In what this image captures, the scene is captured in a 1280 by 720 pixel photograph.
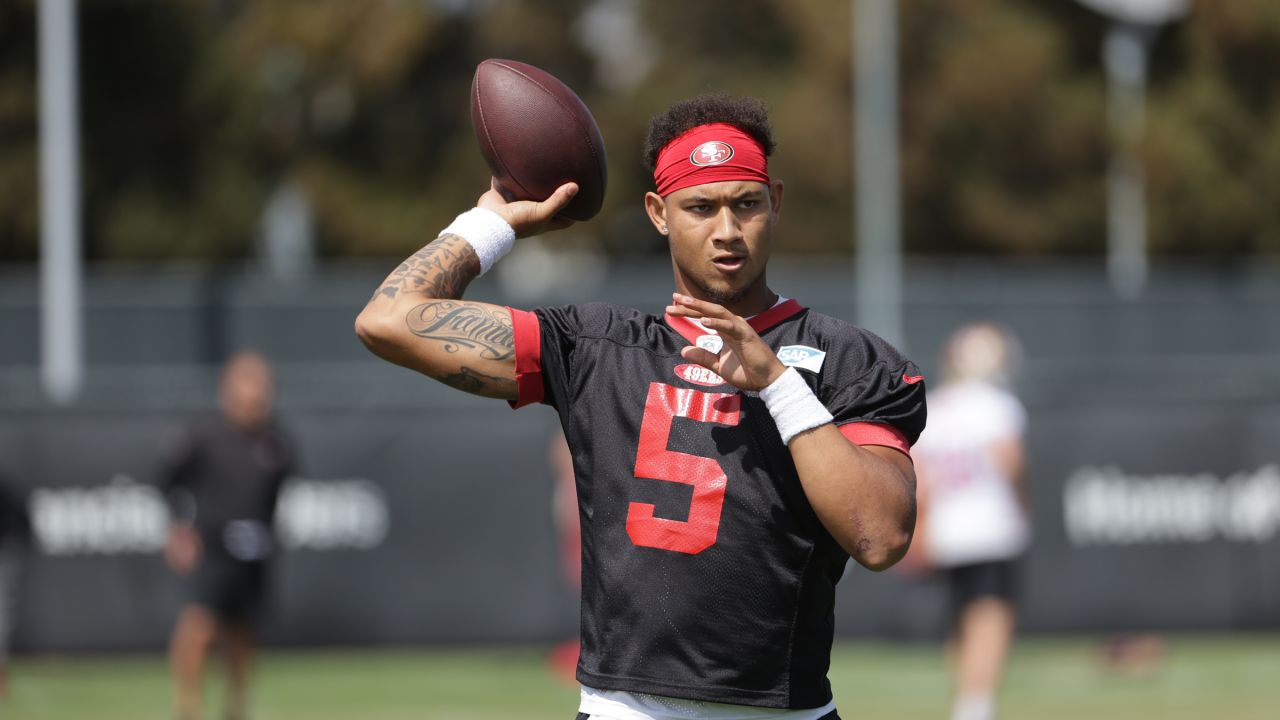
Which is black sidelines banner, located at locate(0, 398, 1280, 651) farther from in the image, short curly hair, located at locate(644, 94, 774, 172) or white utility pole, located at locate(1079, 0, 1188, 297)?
white utility pole, located at locate(1079, 0, 1188, 297)

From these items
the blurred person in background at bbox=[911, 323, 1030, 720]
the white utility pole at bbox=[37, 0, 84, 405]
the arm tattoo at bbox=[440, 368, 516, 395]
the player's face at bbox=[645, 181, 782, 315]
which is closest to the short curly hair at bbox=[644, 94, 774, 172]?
the player's face at bbox=[645, 181, 782, 315]

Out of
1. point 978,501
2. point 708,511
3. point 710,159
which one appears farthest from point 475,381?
point 978,501

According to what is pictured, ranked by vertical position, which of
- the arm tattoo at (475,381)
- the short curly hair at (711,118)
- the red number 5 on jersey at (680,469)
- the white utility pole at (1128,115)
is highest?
the white utility pole at (1128,115)

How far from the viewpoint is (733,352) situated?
3.64 metres

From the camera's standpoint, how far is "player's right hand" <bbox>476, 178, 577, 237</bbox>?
4.06 meters

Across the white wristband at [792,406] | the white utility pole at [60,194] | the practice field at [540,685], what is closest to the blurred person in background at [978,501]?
the practice field at [540,685]

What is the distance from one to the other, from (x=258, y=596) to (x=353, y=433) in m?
3.37

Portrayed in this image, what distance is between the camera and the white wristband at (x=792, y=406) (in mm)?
3605

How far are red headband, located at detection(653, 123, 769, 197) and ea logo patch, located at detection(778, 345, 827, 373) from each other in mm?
369

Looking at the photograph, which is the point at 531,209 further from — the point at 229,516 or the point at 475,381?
the point at 229,516

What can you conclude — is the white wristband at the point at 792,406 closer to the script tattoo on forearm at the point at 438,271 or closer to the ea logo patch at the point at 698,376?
the ea logo patch at the point at 698,376

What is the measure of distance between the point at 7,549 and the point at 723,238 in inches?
363

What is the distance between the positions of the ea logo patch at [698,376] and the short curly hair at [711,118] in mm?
502

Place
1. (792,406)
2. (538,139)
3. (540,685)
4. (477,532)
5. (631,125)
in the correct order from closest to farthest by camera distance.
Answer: (792,406)
(538,139)
(540,685)
(477,532)
(631,125)
